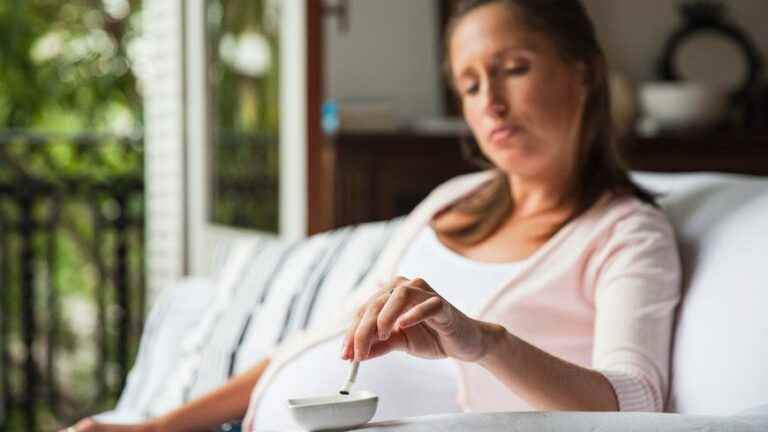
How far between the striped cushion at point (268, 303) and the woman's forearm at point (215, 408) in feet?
0.53

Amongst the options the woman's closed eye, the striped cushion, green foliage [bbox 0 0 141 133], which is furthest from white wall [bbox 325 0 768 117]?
the woman's closed eye

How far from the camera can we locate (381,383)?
Answer: 1.41 meters

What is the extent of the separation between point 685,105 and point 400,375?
2.70 metres

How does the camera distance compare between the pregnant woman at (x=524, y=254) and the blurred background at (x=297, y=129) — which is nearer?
the pregnant woman at (x=524, y=254)

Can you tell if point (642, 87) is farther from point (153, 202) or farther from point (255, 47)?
point (153, 202)

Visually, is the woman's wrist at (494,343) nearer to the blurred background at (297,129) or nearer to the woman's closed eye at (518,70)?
the woman's closed eye at (518,70)

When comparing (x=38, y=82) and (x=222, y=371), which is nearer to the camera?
(x=222, y=371)

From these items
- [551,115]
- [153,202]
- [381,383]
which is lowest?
[153,202]

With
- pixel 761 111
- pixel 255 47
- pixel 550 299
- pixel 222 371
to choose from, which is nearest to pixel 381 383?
pixel 550 299

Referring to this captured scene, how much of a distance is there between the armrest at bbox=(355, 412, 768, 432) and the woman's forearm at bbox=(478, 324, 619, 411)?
151mm

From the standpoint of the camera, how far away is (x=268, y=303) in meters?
1.94

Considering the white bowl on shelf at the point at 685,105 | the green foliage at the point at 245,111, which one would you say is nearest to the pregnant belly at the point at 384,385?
the green foliage at the point at 245,111

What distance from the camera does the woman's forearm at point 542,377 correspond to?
1088mm

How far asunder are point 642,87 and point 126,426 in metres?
2.94
